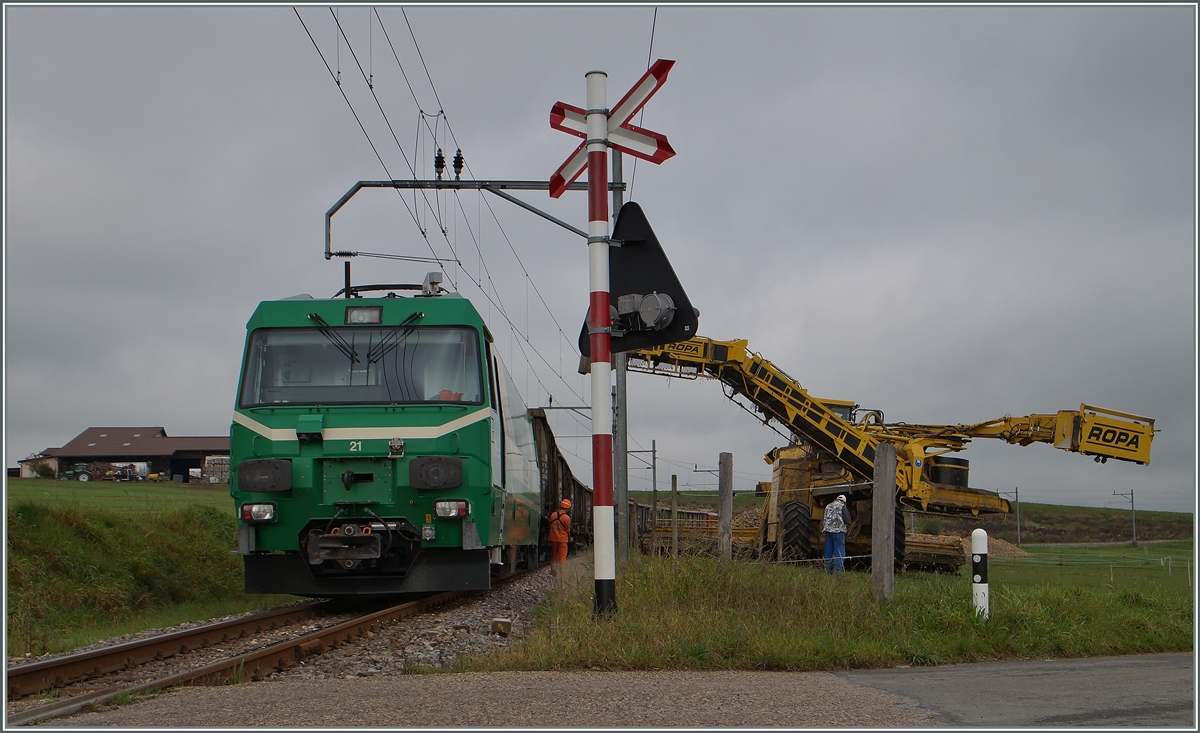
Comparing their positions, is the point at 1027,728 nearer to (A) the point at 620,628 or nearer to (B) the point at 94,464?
(A) the point at 620,628

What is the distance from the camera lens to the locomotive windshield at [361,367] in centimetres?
1129

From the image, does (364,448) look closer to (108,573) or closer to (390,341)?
(390,341)

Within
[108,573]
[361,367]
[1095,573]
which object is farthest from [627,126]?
[1095,573]

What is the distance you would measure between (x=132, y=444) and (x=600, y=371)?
7070 cm

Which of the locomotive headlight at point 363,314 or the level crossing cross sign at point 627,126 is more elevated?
the level crossing cross sign at point 627,126

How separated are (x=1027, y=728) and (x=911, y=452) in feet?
47.5

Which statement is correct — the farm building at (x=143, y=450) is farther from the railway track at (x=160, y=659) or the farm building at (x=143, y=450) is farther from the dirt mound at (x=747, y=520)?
the railway track at (x=160, y=659)

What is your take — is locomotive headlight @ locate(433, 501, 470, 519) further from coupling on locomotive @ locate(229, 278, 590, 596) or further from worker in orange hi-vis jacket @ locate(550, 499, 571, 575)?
worker in orange hi-vis jacket @ locate(550, 499, 571, 575)

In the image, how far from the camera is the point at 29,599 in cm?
1215

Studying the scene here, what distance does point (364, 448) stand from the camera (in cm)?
1093

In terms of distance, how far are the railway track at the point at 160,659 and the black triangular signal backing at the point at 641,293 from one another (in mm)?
3376

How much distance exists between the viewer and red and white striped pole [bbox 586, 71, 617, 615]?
7.99 m

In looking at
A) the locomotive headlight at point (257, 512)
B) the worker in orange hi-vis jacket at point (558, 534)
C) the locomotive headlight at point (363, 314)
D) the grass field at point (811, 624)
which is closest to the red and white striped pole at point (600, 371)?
the grass field at point (811, 624)

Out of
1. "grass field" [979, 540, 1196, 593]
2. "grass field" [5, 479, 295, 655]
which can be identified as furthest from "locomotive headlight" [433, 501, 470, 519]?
"grass field" [979, 540, 1196, 593]
